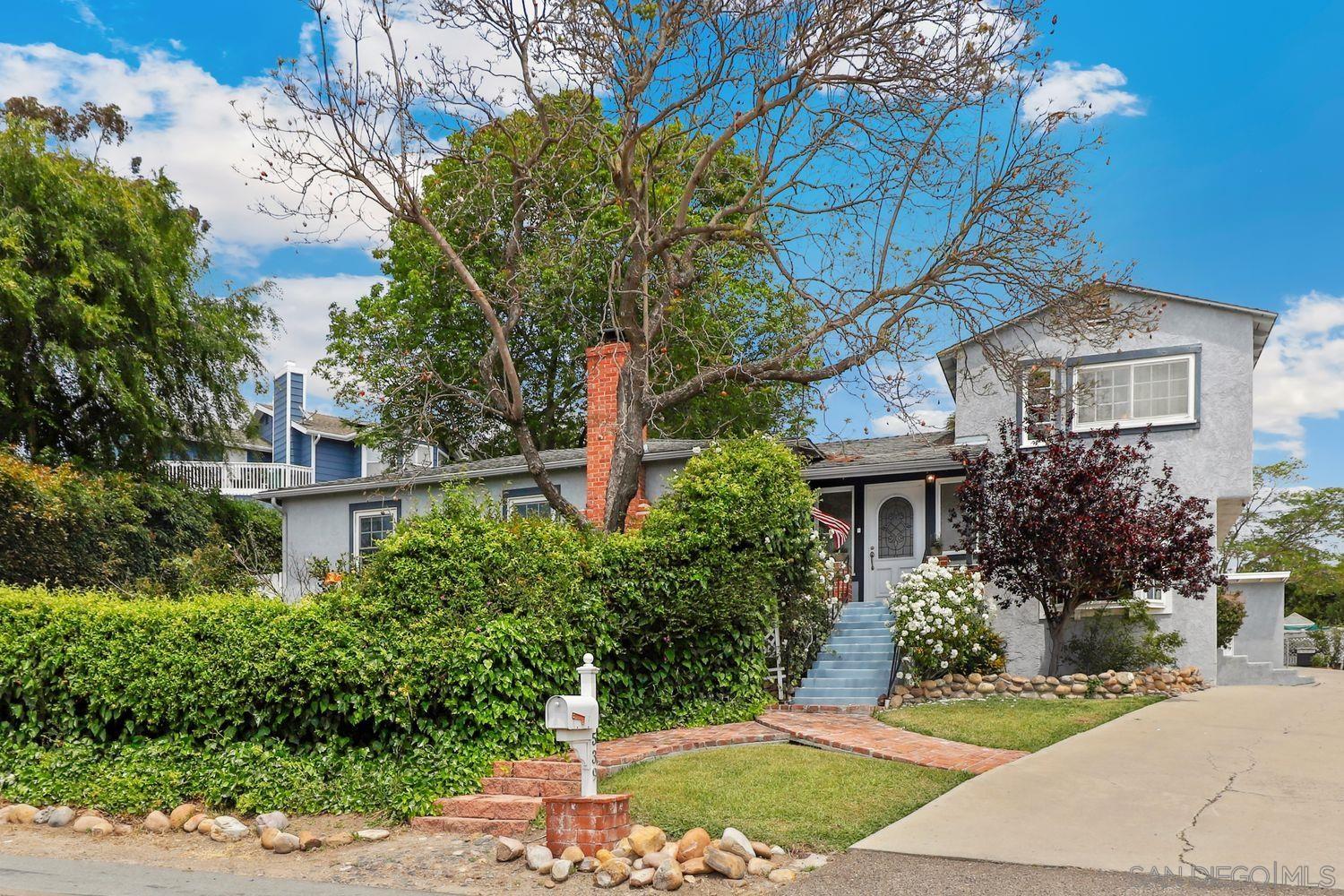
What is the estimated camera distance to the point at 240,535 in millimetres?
24734

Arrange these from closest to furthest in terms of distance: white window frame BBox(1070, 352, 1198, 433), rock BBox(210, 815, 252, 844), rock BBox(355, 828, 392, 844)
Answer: rock BBox(355, 828, 392, 844) < rock BBox(210, 815, 252, 844) < white window frame BBox(1070, 352, 1198, 433)

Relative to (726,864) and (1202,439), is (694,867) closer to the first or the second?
(726,864)

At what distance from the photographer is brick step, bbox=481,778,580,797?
364 inches

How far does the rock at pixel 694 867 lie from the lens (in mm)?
7297

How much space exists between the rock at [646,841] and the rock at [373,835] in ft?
7.68

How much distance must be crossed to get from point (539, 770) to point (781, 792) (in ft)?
7.10

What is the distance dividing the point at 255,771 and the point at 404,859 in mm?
2503

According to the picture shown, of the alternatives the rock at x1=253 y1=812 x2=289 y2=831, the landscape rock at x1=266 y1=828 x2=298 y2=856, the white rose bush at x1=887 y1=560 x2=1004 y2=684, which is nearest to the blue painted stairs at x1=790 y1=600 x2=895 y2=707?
the white rose bush at x1=887 y1=560 x2=1004 y2=684

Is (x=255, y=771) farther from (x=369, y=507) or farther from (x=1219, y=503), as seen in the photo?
(x=1219, y=503)

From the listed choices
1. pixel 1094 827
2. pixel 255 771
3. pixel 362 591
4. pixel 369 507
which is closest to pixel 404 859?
pixel 255 771

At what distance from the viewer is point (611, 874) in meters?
7.27

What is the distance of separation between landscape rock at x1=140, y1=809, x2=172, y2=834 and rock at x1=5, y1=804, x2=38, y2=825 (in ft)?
4.32

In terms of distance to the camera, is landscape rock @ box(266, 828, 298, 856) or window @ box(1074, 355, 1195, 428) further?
window @ box(1074, 355, 1195, 428)

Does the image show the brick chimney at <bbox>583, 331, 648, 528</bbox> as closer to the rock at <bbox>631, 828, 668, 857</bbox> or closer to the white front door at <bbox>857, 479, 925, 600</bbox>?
the white front door at <bbox>857, 479, 925, 600</bbox>
